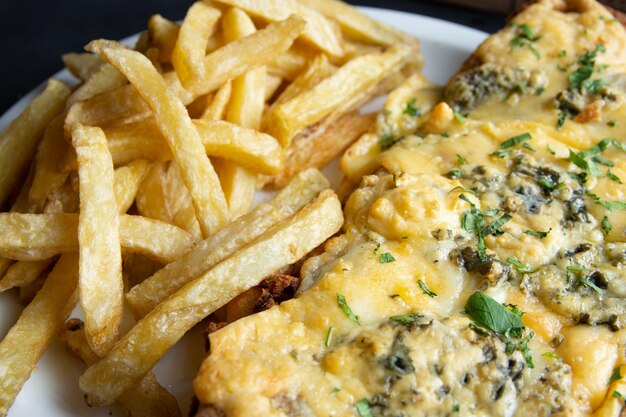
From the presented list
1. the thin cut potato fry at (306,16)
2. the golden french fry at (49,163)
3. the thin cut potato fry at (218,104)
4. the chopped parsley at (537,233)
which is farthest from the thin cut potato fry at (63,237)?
the chopped parsley at (537,233)

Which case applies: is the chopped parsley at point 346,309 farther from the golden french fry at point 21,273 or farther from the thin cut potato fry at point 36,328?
the golden french fry at point 21,273

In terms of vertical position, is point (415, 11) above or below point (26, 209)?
below

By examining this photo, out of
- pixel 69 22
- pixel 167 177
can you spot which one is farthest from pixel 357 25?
pixel 69 22

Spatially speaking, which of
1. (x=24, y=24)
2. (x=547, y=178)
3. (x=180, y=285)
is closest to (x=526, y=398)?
(x=547, y=178)

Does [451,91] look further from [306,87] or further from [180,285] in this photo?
[180,285]

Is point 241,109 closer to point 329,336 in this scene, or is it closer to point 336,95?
point 336,95

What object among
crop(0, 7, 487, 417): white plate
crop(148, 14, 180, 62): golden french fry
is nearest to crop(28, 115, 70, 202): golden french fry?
crop(0, 7, 487, 417): white plate

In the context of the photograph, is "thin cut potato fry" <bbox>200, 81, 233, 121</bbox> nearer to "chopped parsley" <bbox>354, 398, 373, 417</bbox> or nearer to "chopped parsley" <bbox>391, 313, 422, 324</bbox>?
"chopped parsley" <bbox>391, 313, 422, 324</bbox>
